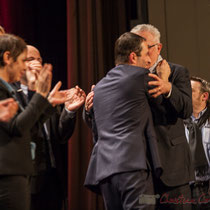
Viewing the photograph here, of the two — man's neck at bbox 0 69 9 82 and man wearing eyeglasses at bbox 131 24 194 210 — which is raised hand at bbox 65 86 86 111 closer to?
man wearing eyeglasses at bbox 131 24 194 210

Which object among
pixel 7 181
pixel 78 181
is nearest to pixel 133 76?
pixel 7 181

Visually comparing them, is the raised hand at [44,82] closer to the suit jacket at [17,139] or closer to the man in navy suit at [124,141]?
the suit jacket at [17,139]

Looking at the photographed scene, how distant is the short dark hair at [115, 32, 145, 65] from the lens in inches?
93.3

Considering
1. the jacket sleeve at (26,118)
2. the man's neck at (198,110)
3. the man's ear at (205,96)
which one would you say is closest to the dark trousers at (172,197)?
the jacket sleeve at (26,118)

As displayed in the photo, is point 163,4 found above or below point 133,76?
above

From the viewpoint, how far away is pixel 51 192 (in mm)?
2611

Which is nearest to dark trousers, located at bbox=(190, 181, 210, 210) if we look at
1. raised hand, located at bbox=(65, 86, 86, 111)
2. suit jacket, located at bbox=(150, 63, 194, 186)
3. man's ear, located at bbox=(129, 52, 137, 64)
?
suit jacket, located at bbox=(150, 63, 194, 186)

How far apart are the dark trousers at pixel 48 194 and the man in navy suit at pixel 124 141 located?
365mm

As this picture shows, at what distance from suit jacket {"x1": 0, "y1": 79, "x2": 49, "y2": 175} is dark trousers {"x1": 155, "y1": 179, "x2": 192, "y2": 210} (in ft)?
2.52

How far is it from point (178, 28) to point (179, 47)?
0.62 feet

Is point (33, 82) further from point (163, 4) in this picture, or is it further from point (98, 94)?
point (163, 4)

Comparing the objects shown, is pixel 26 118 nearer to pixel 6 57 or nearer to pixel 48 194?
pixel 6 57

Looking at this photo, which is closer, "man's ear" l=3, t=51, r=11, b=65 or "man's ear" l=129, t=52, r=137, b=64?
"man's ear" l=3, t=51, r=11, b=65

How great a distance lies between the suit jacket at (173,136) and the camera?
2.25 meters
